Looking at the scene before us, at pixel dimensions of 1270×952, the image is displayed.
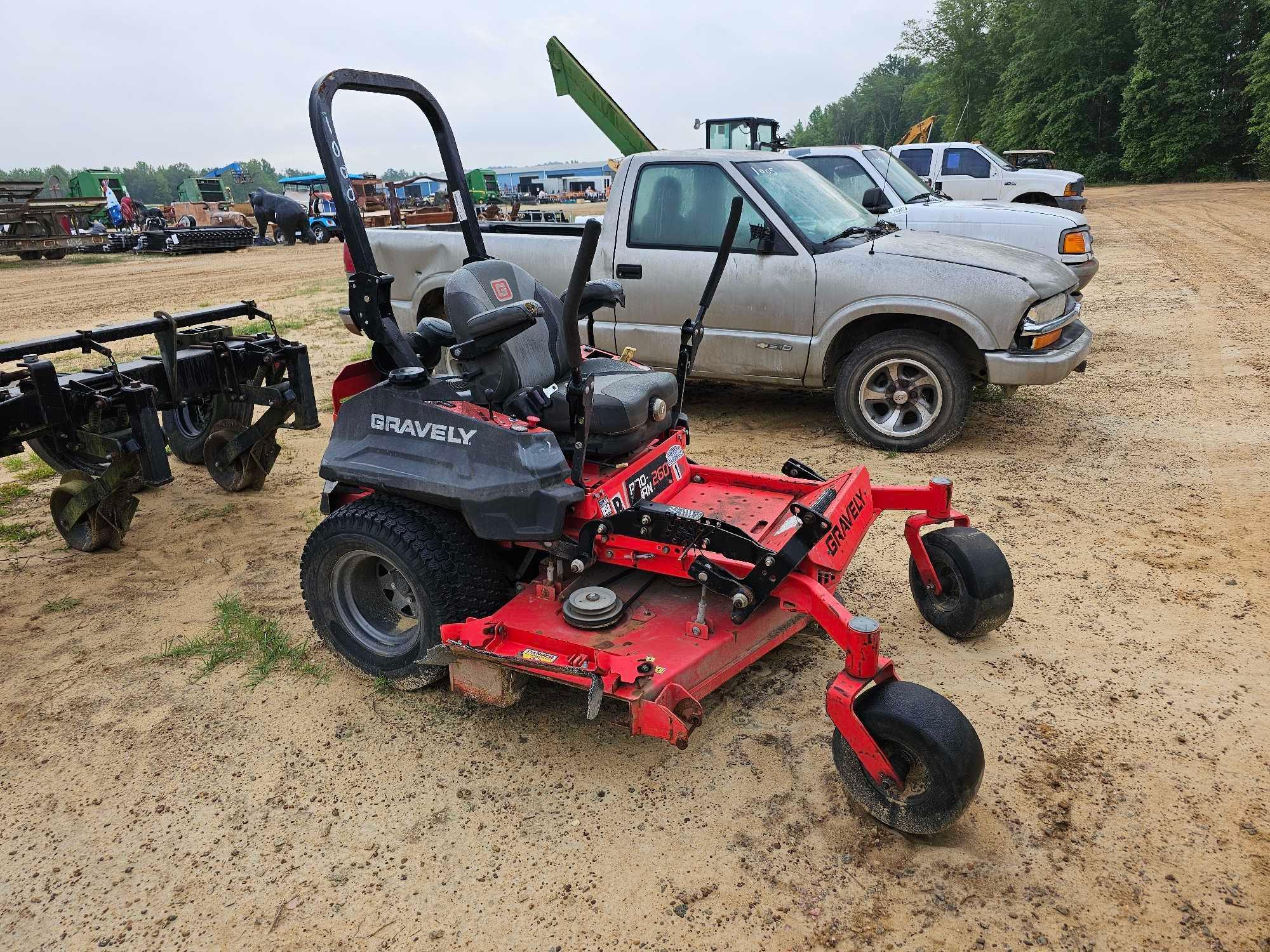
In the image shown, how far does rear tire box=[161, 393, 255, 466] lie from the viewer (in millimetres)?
5539

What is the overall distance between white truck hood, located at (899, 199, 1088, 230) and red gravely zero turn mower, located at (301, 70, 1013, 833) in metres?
5.58

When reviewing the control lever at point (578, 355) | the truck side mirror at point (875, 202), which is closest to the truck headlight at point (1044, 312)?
the truck side mirror at point (875, 202)

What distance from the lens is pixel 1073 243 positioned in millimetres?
8547

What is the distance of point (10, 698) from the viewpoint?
3.59 meters

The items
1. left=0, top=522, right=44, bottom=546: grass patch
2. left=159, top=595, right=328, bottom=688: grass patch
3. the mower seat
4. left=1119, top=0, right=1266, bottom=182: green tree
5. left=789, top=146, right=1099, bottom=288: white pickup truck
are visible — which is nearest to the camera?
the mower seat

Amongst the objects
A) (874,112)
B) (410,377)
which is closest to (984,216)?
(410,377)

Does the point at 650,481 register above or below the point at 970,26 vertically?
below

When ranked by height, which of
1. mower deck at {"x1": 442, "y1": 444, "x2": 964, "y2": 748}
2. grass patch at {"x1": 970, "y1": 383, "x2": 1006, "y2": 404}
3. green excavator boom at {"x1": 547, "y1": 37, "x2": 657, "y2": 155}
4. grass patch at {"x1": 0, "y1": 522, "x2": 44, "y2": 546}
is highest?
green excavator boom at {"x1": 547, "y1": 37, "x2": 657, "y2": 155}

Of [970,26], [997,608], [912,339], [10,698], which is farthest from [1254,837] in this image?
[970,26]

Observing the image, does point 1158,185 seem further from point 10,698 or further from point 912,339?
point 10,698

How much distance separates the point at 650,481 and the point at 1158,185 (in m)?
36.5

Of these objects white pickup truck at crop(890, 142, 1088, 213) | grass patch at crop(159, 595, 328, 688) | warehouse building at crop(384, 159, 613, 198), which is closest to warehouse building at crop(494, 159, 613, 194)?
warehouse building at crop(384, 159, 613, 198)

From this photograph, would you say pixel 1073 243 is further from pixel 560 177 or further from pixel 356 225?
pixel 560 177

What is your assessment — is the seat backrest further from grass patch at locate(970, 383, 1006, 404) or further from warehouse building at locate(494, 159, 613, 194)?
warehouse building at locate(494, 159, 613, 194)
